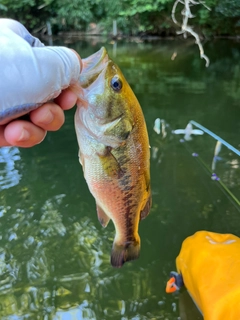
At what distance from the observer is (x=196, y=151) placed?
5844 millimetres

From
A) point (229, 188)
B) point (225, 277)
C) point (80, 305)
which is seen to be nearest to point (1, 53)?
point (225, 277)

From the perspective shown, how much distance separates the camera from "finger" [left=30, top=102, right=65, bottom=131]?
1.40 m

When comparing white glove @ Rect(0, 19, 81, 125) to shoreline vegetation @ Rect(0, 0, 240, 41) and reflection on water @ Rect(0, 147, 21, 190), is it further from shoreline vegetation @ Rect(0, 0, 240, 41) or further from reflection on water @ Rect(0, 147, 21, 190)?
shoreline vegetation @ Rect(0, 0, 240, 41)

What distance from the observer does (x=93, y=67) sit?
1453 millimetres

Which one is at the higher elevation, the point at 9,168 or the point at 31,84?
the point at 31,84

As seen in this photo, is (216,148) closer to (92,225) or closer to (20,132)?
(92,225)

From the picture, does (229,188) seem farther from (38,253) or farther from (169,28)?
(169,28)

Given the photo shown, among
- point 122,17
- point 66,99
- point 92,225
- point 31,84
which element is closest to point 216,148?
point 92,225

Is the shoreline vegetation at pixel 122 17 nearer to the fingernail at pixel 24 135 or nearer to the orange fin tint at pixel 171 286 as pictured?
the orange fin tint at pixel 171 286

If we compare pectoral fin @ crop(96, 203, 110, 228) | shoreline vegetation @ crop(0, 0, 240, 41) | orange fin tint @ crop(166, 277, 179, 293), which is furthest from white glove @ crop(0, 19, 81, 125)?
shoreline vegetation @ crop(0, 0, 240, 41)

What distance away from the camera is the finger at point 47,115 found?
1400 mm

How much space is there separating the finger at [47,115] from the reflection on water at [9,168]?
3717 mm

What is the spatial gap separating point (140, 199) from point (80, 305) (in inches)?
82.1

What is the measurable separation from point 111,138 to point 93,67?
10.9 inches
